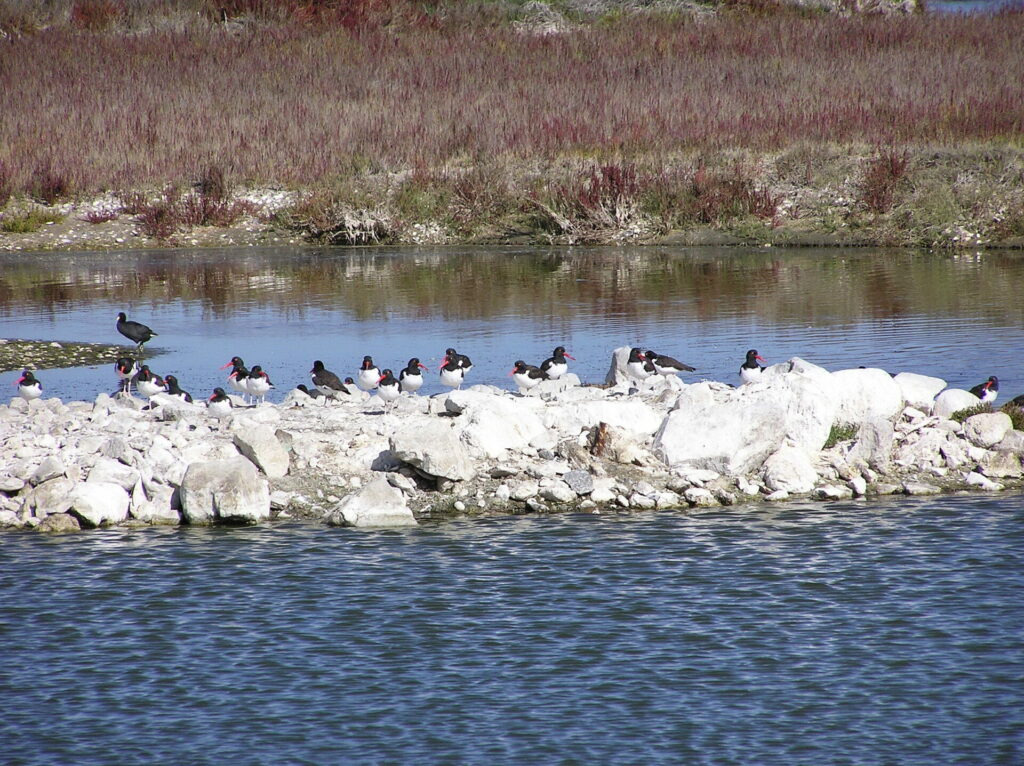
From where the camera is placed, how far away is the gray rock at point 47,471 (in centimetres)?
1202

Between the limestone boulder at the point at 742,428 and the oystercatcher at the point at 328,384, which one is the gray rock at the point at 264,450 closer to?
the oystercatcher at the point at 328,384

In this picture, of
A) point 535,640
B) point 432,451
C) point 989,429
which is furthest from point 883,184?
point 535,640

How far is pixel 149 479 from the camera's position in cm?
1220

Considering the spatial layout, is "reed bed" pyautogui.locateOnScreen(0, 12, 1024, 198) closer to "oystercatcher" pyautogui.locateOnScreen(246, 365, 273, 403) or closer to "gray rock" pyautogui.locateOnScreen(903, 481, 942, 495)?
"oystercatcher" pyautogui.locateOnScreen(246, 365, 273, 403)

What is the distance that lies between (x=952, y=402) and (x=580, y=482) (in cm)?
440

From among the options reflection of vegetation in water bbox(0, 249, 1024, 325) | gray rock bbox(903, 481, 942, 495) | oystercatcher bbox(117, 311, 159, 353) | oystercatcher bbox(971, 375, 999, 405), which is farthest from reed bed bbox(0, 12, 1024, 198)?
gray rock bbox(903, 481, 942, 495)

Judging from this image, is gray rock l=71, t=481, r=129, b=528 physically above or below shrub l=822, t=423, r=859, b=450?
below

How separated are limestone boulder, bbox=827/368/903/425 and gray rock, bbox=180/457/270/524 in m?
5.94

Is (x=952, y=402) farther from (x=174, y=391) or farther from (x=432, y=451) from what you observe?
(x=174, y=391)

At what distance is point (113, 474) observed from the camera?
12.1m

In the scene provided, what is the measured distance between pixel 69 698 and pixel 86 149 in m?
37.0

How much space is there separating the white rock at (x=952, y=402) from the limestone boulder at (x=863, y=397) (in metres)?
0.56

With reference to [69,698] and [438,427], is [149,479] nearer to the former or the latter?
[438,427]

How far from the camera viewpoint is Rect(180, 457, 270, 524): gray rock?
11844 mm
